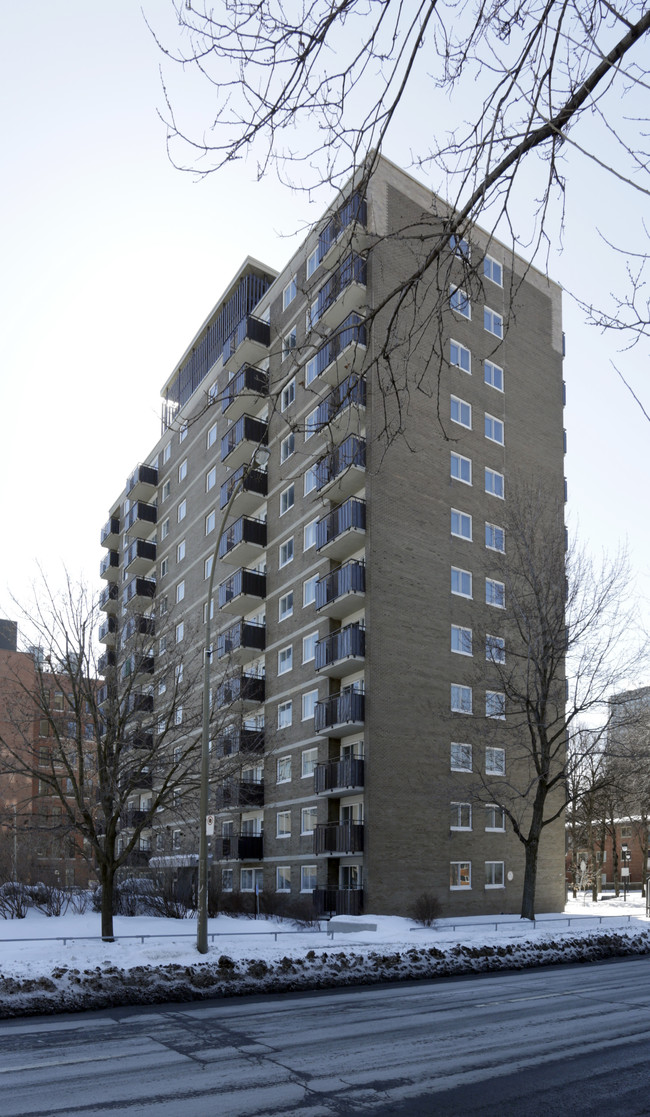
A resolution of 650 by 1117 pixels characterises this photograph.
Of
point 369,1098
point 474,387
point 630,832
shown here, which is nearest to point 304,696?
point 474,387

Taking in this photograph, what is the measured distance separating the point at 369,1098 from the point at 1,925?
22132 millimetres

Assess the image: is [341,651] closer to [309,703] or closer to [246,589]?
[309,703]

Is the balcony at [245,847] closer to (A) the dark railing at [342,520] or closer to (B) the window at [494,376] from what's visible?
(A) the dark railing at [342,520]

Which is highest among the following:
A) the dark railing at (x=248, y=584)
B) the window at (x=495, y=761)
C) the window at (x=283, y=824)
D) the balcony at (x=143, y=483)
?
the balcony at (x=143, y=483)

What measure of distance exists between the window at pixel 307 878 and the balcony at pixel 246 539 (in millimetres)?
13814

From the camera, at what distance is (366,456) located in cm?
3525

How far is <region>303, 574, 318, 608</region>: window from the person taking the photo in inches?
1544

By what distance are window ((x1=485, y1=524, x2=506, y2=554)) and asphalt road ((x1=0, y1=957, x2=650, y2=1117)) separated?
77.7 feet

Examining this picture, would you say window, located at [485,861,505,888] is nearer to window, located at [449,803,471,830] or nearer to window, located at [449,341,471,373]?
window, located at [449,803,471,830]

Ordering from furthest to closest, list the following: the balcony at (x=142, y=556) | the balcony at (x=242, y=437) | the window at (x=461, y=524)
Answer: the balcony at (x=142, y=556)
the balcony at (x=242, y=437)
the window at (x=461, y=524)

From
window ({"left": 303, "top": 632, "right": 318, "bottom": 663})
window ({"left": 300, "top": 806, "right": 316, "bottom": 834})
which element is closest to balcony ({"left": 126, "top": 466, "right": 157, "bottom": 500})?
window ({"left": 303, "top": 632, "right": 318, "bottom": 663})

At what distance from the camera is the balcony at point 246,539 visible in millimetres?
43438

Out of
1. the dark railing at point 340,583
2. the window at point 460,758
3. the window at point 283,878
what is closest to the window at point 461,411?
the dark railing at point 340,583

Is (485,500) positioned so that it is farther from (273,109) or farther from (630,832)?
(630,832)
